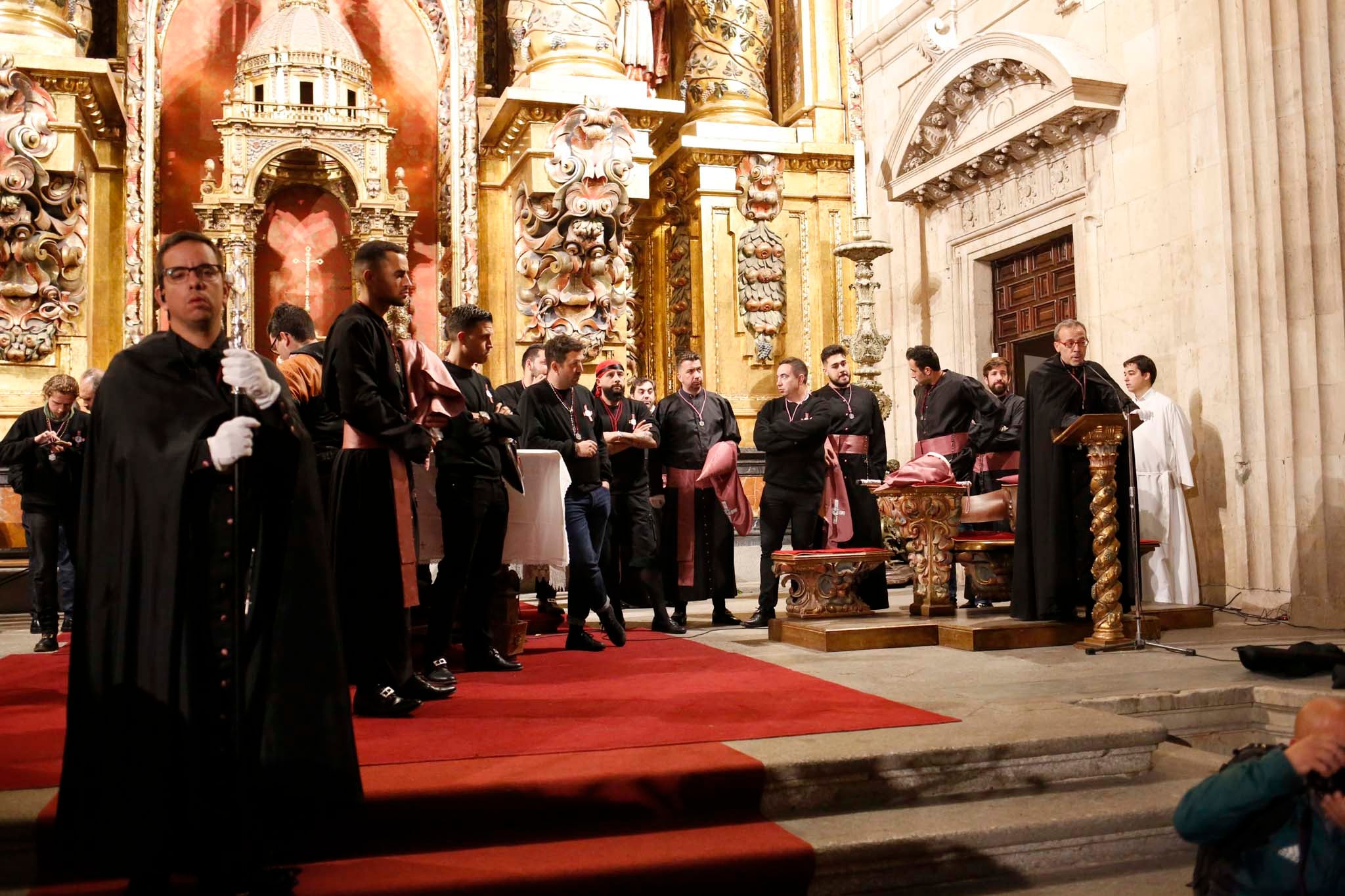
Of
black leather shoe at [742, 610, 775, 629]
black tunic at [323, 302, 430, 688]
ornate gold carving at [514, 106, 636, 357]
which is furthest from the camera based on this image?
ornate gold carving at [514, 106, 636, 357]

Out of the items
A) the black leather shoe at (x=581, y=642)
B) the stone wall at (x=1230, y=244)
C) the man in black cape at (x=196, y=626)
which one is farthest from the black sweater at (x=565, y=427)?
the stone wall at (x=1230, y=244)

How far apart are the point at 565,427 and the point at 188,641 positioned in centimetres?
375

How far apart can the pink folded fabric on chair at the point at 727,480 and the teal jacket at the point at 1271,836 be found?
5.17 m

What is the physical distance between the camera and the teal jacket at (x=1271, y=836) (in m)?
2.25

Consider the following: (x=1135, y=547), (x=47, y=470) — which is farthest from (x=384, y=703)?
(x=47, y=470)

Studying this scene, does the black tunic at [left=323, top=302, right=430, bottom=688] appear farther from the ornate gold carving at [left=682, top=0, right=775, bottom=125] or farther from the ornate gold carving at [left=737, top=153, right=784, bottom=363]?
the ornate gold carving at [left=682, top=0, right=775, bottom=125]

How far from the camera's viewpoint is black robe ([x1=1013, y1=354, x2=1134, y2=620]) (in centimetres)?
644

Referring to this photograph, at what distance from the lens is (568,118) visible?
1072cm

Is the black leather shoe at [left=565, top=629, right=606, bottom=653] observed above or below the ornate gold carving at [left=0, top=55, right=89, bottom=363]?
below

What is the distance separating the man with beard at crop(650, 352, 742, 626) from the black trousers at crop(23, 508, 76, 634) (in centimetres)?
390

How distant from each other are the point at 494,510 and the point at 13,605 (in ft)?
19.5

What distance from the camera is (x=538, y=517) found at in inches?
240

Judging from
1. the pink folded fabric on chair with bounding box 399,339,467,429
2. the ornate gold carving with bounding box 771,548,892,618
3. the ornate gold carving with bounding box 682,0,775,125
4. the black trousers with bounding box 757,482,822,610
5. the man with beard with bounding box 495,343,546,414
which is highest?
the ornate gold carving with bounding box 682,0,775,125

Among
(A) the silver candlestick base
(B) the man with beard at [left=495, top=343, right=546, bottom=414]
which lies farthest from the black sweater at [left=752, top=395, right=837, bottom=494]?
(A) the silver candlestick base
